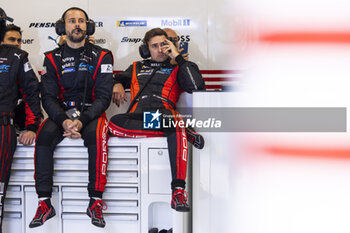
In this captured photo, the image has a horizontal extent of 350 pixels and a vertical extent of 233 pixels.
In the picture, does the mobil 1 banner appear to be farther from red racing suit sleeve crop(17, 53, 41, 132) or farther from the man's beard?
the man's beard

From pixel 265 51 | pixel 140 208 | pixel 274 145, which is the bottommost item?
pixel 140 208

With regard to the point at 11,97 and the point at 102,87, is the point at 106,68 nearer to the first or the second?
the point at 102,87

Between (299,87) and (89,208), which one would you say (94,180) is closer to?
(89,208)

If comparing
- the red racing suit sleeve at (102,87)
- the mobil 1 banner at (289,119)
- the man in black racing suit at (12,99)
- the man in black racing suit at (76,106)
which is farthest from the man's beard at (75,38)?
the mobil 1 banner at (289,119)

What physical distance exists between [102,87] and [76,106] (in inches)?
10.4

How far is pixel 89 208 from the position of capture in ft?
7.98

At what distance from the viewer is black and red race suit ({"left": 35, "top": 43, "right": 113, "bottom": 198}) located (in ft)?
8.41

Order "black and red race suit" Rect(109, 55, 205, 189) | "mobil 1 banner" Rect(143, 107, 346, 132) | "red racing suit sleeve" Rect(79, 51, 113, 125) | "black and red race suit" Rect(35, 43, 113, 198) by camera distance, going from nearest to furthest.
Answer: "mobil 1 banner" Rect(143, 107, 346, 132)
"black and red race suit" Rect(109, 55, 205, 189)
"black and red race suit" Rect(35, 43, 113, 198)
"red racing suit sleeve" Rect(79, 51, 113, 125)

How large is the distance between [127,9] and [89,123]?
1921 mm

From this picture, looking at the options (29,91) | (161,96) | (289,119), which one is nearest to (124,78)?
(161,96)


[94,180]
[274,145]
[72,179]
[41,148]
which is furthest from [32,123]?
[274,145]

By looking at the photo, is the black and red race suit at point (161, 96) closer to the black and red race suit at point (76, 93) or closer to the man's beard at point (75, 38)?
the black and red race suit at point (76, 93)

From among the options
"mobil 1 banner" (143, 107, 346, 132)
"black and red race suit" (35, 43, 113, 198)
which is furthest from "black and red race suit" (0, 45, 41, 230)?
"mobil 1 banner" (143, 107, 346, 132)

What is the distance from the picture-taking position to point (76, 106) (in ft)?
9.73
